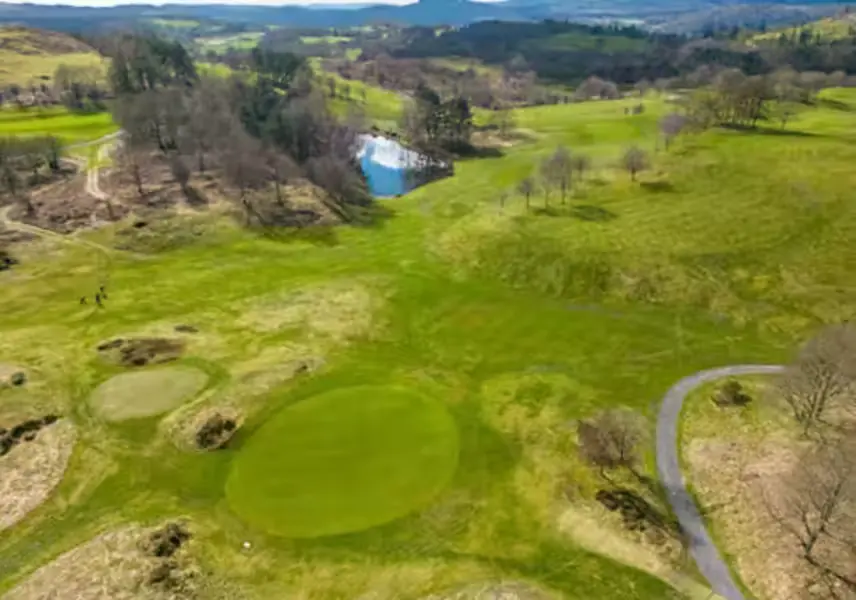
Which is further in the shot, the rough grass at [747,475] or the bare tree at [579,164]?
the bare tree at [579,164]

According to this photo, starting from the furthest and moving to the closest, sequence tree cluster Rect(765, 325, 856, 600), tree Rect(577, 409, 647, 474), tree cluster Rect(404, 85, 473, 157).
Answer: tree cluster Rect(404, 85, 473, 157) < tree Rect(577, 409, 647, 474) < tree cluster Rect(765, 325, 856, 600)

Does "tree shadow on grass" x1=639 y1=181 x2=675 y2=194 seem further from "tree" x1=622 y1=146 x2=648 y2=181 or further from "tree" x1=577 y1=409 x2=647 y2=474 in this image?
"tree" x1=577 y1=409 x2=647 y2=474

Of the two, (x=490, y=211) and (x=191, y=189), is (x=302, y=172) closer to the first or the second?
(x=191, y=189)

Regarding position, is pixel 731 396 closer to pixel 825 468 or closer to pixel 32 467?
pixel 825 468

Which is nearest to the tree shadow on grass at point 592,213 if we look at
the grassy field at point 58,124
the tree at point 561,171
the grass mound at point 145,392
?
the tree at point 561,171

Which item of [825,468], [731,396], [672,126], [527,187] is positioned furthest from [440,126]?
[825,468]

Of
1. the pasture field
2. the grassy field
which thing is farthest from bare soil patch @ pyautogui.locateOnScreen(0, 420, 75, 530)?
the grassy field

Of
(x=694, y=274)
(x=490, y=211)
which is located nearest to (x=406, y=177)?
(x=490, y=211)

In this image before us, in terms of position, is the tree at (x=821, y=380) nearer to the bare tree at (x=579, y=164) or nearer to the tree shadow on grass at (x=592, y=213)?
the tree shadow on grass at (x=592, y=213)
